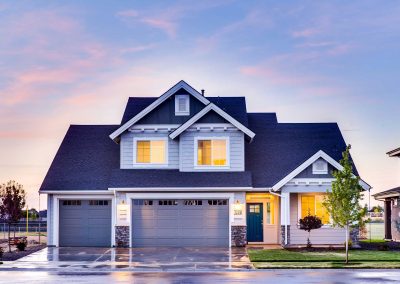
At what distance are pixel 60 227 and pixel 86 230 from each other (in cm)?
146

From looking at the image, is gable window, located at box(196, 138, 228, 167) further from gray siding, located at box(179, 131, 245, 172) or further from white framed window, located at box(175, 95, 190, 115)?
white framed window, located at box(175, 95, 190, 115)

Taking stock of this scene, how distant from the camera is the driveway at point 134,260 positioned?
2580cm

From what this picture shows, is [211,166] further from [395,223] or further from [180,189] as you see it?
[395,223]

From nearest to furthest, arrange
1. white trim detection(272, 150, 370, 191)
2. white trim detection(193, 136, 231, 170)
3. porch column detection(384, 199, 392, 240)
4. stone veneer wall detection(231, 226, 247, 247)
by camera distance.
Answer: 1. white trim detection(272, 150, 370, 191)
2. stone veneer wall detection(231, 226, 247, 247)
3. white trim detection(193, 136, 231, 170)
4. porch column detection(384, 199, 392, 240)

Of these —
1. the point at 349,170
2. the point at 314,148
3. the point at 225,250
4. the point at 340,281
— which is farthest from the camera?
the point at 314,148

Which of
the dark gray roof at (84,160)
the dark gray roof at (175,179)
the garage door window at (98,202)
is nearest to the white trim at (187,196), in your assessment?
the dark gray roof at (175,179)

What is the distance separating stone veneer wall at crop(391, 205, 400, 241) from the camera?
40534mm

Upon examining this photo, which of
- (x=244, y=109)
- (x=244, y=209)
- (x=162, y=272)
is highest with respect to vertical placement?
(x=244, y=109)

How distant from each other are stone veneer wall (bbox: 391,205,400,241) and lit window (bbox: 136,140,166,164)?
1517 cm

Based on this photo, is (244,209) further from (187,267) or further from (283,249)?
(187,267)

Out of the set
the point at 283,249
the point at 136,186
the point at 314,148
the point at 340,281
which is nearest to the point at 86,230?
the point at 136,186

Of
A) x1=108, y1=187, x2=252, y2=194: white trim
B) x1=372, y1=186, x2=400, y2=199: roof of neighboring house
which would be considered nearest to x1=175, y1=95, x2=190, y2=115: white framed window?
x1=108, y1=187, x2=252, y2=194: white trim

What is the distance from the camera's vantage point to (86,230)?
3597 centimetres

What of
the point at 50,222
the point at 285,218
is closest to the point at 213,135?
the point at 285,218
